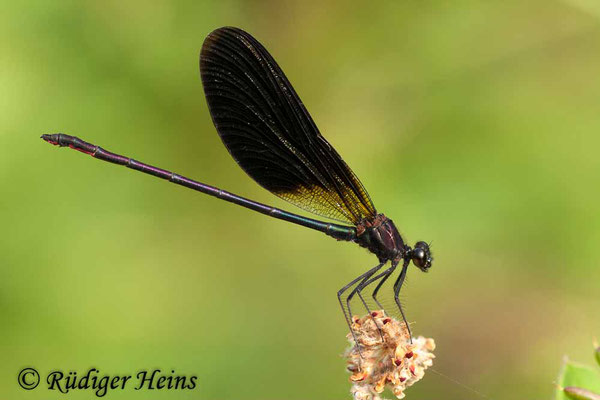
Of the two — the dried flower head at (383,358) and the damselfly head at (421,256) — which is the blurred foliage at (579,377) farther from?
the damselfly head at (421,256)

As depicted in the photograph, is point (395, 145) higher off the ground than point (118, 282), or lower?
higher

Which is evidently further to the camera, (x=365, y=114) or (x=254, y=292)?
(x=365, y=114)

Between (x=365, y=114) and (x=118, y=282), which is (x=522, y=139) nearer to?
(x=365, y=114)

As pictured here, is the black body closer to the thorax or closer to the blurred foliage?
the thorax

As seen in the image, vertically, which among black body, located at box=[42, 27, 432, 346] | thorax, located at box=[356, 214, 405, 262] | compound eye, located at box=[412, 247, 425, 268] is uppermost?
black body, located at box=[42, 27, 432, 346]

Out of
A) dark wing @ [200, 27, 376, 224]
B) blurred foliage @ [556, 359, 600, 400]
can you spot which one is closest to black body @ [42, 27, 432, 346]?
dark wing @ [200, 27, 376, 224]

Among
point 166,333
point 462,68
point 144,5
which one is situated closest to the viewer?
point 166,333

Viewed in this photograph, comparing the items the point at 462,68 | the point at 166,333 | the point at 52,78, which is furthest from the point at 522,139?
the point at 52,78

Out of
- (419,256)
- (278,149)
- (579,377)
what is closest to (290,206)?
(278,149)
